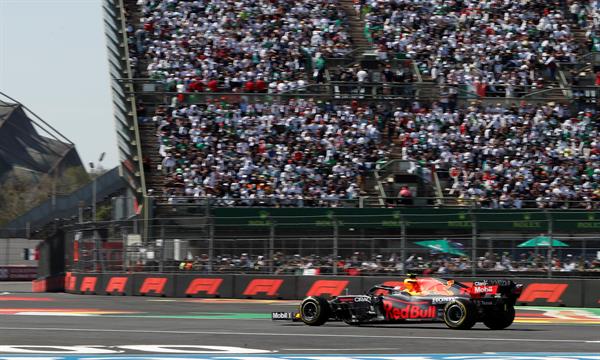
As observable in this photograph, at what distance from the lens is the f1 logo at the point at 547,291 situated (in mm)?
24734

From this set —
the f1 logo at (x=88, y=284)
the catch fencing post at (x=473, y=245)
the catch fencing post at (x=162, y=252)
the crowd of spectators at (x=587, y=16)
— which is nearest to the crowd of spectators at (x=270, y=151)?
the f1 logo at (x=88, y=284)

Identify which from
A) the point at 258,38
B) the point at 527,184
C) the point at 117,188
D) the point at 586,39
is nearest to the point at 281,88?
the point at 258,38

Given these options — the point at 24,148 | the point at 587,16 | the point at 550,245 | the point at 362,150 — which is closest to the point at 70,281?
the point at 362,150

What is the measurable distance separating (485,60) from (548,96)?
2.82m

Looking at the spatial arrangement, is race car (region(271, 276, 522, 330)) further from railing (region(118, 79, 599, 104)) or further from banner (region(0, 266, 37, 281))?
banner (region(0, 266, 37, 281))

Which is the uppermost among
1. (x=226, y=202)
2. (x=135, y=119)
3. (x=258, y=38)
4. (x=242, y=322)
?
(x=258, y=38)

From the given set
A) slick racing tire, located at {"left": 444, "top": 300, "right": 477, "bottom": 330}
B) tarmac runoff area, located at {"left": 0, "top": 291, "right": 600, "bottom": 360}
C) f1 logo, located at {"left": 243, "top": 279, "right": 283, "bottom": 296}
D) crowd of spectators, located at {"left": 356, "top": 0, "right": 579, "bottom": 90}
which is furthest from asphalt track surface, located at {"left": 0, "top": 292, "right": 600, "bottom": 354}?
crowd of spectators, located at {"left": 356, "top": 0, "right": 579, "bottom": 90}

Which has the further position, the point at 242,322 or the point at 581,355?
the point at 242,322

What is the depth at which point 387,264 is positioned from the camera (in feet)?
86.1

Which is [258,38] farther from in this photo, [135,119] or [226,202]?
[226,202]

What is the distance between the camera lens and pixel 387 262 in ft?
86.1

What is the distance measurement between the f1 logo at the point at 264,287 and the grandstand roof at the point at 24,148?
150 feet

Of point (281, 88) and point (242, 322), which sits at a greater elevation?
point (281, 88)

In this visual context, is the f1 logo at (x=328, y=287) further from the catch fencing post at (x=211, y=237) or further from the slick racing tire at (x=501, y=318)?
the slick racing tire at (x=501, y=318)
